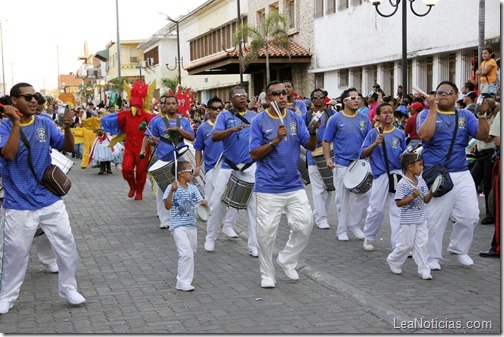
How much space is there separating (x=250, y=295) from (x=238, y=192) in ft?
6.08

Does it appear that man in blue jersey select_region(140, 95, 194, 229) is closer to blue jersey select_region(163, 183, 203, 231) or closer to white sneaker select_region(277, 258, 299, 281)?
blue jersey select_region(163, 183, 203, 231)

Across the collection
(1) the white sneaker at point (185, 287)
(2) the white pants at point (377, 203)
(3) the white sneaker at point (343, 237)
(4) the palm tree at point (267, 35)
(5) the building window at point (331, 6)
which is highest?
(5) the building window at point (331, 6)

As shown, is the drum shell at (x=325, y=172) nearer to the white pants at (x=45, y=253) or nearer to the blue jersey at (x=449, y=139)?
the blue jersey at (x=449, y=139)

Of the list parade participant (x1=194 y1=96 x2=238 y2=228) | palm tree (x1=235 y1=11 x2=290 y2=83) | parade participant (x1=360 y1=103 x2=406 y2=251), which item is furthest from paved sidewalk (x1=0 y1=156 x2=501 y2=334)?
palm tree (x1=235 y1=11 x2=290 y2=83)

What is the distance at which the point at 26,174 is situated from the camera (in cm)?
659

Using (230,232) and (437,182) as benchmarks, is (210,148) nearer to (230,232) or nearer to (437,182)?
(230,232)

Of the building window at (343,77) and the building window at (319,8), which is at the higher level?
the building window at (319,8)

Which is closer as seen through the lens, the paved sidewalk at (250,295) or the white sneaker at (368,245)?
the paved sidewalk at (250,295)

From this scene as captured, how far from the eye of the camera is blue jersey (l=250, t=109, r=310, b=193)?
7.31 meters

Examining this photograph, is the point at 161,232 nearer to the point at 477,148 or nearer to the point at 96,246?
the point at 96,246

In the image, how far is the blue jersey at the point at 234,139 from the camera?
9047 millimetres

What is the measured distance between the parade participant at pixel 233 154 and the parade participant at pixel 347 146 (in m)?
1.25

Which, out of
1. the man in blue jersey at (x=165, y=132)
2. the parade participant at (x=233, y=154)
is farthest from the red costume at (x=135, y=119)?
the parade participant at (x=233, y=154)

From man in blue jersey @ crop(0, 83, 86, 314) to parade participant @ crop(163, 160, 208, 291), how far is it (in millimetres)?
1034
